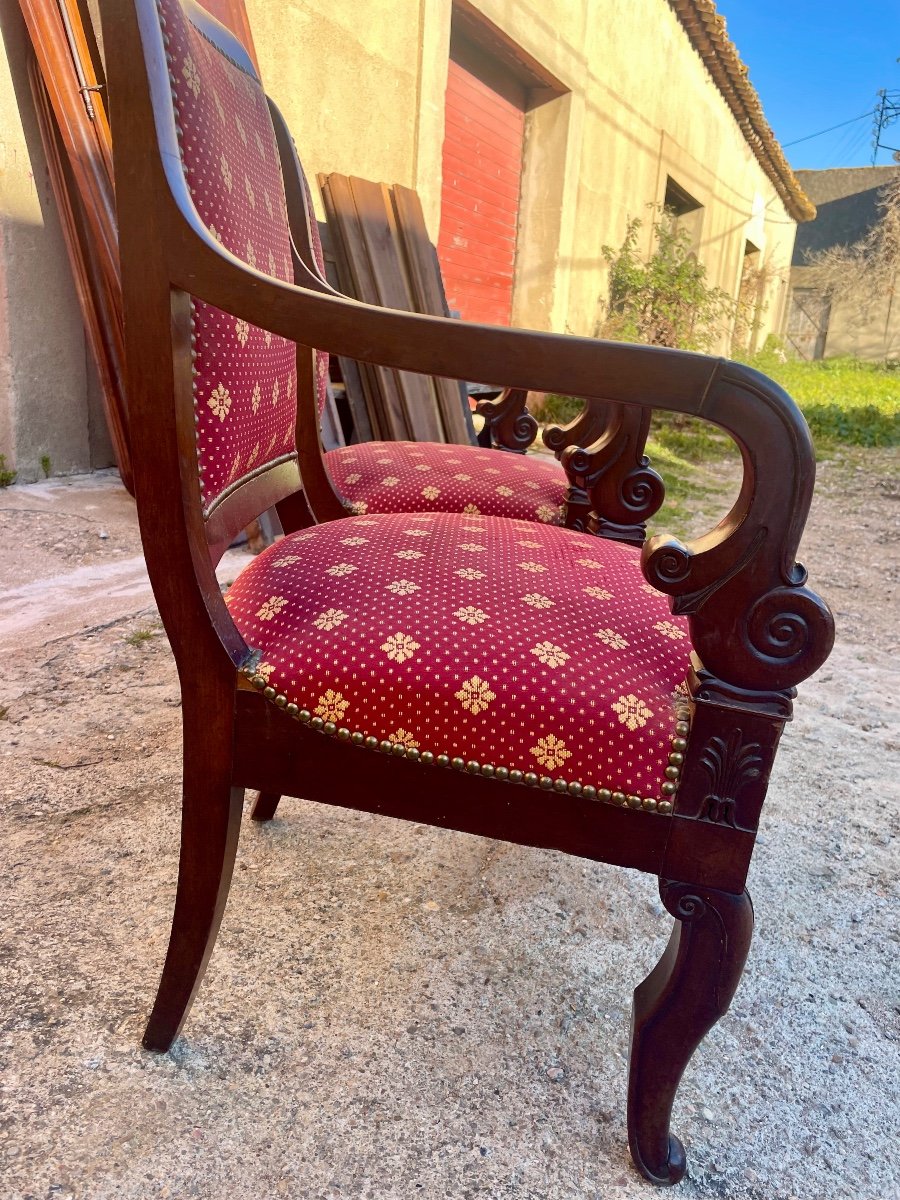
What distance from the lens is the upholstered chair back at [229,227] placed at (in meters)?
0.79

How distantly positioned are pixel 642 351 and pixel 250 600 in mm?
490

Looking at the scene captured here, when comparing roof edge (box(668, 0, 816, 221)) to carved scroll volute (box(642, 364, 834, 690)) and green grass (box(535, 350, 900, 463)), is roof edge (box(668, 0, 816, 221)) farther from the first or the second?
carved scroll volute (box(642, 364, 834, 690))

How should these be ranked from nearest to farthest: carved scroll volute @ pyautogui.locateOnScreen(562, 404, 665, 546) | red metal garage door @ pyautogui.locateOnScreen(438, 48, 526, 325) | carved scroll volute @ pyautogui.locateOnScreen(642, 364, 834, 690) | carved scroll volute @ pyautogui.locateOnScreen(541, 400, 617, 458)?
carved scroll volute @ pyautogui.locateOnScreen(642, 364, 834, 690), carved scroll volute @ pyautogui.locateOnScreen(562, 404, 665, 546), carved scroll volute @ pyautogui.locateOnScreen(541, 400, 617, 458), red metal garage door @ pyautogui.locateOnScreen(438, 48, 526, 325)

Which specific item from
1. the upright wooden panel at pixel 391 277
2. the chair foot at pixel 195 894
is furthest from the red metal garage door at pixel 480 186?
the chair foot at pixel 195 894

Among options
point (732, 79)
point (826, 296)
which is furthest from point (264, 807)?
point (826, 296)

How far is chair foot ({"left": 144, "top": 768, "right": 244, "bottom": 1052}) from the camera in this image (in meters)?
0.89

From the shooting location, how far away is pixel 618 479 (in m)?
1.55

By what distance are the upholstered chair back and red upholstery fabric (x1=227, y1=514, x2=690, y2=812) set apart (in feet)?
0.57

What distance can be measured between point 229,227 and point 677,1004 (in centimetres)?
93

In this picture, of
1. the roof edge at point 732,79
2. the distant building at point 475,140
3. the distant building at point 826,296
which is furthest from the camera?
the distant building at point 826,296

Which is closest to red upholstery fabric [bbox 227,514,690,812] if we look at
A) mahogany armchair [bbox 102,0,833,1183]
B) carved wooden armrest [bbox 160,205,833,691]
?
mahogany armchair [bbox 102,0,833,1183]

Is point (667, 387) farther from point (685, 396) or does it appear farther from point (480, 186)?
point (480, 186)

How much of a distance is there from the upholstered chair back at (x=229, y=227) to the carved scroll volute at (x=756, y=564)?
471 mm

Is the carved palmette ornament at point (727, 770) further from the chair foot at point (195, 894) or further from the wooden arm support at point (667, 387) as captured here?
the chair foot at point (195, 894)
